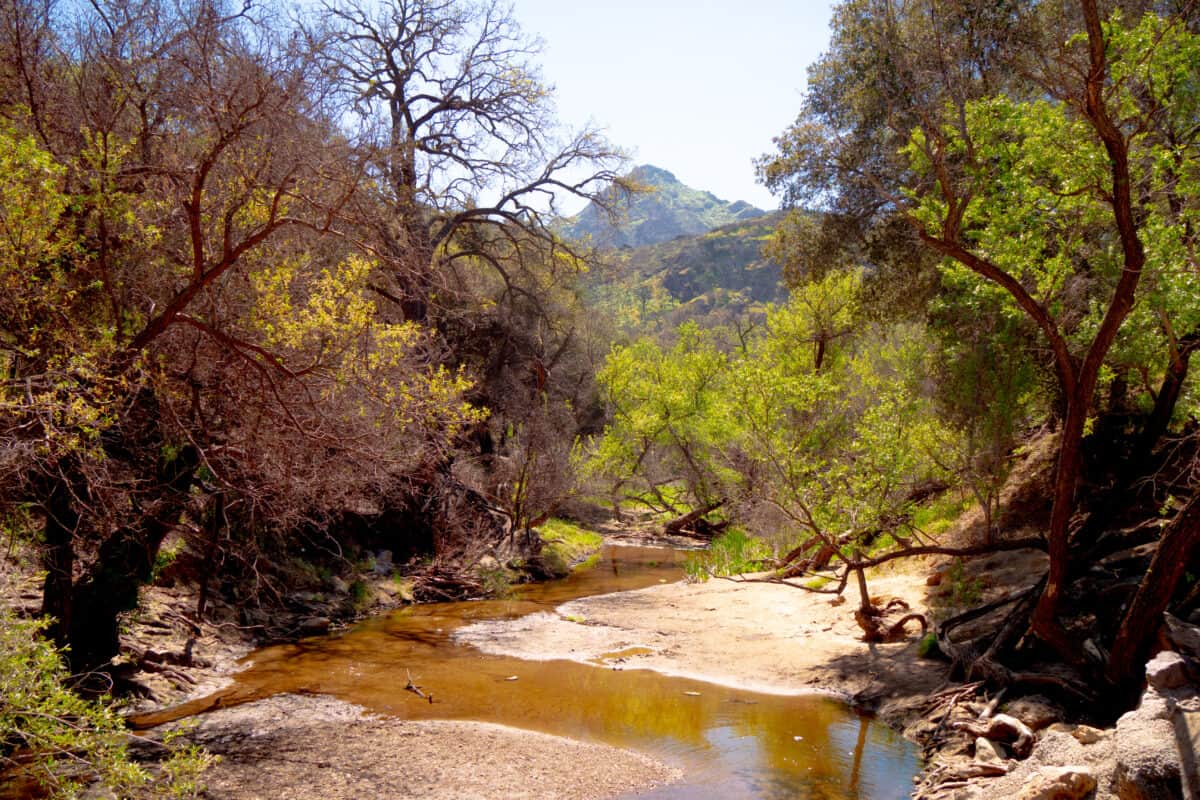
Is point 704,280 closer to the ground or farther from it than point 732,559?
farther from it

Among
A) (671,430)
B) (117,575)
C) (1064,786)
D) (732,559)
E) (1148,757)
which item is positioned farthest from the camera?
(671,430)

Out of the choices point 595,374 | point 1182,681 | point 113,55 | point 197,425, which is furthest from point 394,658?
point 595,374

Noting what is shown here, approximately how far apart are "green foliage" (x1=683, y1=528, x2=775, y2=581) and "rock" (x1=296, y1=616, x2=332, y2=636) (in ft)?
26.6

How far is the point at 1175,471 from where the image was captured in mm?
10844

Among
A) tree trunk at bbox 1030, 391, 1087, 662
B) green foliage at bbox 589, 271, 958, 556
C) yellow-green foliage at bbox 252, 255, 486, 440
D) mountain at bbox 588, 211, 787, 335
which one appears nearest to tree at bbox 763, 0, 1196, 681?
tree trunk at bbox 1030, 391, 1087, 662

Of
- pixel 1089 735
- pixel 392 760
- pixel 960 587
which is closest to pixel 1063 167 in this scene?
pixel 1089 735

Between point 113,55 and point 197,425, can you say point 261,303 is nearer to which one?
point 197,425

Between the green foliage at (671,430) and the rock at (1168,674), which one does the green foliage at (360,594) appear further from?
the rock at (1168,674)

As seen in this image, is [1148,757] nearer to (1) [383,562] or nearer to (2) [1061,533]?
(2) [1061,533]

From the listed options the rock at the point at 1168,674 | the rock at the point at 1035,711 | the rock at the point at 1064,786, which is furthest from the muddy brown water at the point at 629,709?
the rock at the point at 1168,674

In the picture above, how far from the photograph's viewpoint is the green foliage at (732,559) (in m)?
18.9

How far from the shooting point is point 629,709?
10.4m

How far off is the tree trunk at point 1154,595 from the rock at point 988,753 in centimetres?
146

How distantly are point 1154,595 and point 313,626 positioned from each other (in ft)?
42.0
